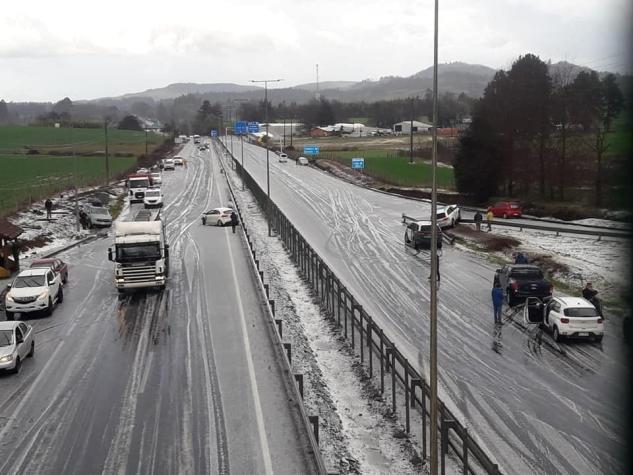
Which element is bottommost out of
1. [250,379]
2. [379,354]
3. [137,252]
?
[250,379]

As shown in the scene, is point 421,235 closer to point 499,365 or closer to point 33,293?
point 499,365

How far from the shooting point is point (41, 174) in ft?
276

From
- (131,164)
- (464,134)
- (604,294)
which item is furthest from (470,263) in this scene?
(131,164)

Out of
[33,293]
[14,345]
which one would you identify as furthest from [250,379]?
[33,293]

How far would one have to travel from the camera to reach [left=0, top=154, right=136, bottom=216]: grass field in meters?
61.8

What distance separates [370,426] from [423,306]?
1154cm

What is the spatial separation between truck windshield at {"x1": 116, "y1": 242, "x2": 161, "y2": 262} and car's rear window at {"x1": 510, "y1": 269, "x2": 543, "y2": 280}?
553 inches

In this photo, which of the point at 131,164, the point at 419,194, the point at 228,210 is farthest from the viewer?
the point at 131,164

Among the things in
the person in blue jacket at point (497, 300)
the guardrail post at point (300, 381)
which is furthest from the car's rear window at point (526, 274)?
the guardrail post at point (300, 381)

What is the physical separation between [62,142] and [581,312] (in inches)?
5239

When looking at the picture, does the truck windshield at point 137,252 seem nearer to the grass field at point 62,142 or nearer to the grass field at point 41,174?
the grass field at point 41,174

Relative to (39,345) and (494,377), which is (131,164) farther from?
(494,377)

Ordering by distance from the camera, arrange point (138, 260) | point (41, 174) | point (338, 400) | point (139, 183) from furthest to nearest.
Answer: point (41, 174) → point (139, 183) → point (138, 260) → point (338, 400)

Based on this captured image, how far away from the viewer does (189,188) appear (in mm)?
76875
